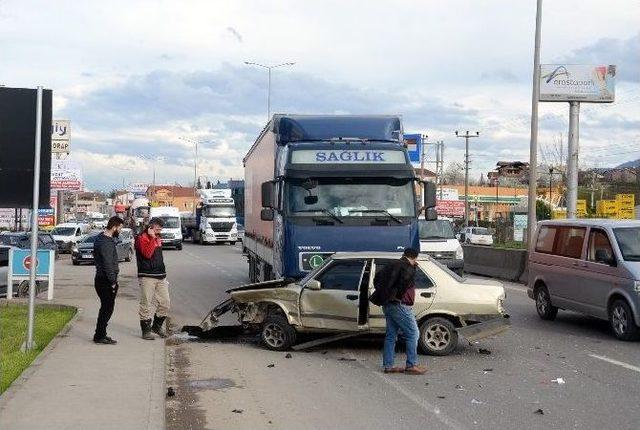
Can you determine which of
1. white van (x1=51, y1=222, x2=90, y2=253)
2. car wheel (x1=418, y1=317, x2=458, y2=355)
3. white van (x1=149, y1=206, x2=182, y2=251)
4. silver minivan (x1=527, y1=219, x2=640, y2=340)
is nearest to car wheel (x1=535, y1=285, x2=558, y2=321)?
silver minivan (x1=527, y1=219, x2=640, y2=340)

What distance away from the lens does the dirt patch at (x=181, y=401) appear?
7.74 m

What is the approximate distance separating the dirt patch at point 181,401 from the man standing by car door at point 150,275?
4.29 ft

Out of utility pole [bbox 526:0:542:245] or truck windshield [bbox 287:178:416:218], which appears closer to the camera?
truck windshield [bbox 287:178:416:218]

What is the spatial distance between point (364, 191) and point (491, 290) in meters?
3.06

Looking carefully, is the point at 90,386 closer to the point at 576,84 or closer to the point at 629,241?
the point at 629,241

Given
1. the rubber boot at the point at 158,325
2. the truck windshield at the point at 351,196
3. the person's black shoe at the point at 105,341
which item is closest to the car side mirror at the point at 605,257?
the truck windshield at the point at 351,196

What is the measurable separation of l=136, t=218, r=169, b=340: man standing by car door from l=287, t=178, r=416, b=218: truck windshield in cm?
237

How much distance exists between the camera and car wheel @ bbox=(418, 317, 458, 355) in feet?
38.2

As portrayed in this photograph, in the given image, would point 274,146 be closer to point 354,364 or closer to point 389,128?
point 389,128

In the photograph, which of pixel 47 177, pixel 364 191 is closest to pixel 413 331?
pixel 364 191

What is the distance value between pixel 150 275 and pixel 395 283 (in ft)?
14.1

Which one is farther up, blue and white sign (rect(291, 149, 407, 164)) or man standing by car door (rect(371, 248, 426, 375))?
blue and white sign (rect(291, 149, 407, 164))

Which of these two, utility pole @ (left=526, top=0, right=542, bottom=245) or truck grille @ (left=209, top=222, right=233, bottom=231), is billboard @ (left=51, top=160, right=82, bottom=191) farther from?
utility pole @ (left=526, top=0, right=542, bottom=245)

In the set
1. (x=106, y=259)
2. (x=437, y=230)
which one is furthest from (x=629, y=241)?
(x=437, y=230)
